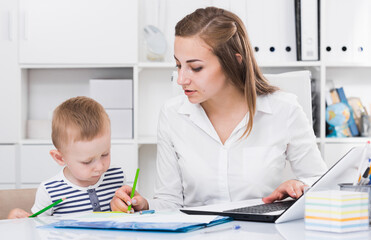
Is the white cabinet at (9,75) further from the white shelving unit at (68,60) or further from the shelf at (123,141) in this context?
the shelf at (123,141)

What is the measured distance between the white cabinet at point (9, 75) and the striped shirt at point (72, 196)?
1371 mm

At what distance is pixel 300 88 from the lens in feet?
6.31

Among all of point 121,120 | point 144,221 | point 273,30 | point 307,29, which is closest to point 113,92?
point 121,120

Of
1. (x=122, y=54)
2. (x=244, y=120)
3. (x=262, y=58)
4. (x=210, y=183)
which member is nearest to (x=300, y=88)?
(x=244, y=120)

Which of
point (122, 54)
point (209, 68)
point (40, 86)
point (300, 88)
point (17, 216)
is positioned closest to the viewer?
point (17, 216)

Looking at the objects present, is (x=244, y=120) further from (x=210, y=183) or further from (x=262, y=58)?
(x=262, y=58)

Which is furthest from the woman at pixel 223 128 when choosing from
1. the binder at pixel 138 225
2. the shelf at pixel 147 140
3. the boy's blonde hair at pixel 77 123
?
the shelf at pixel 147 140

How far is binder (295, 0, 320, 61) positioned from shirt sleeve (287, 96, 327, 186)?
1.10 m

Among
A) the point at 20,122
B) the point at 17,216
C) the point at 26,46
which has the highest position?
the point at 26,46

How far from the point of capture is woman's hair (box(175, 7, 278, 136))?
1.68 metres

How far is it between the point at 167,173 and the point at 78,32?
1309 mm

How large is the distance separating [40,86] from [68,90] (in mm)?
154

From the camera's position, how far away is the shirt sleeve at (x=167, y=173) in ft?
5.71

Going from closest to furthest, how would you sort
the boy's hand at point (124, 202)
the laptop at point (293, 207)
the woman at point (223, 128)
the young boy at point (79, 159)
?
the laptop at point (293, 207)
the boy's hand at point (124, 202)
the young boy at point (79, 159)
the woman at point (223, 128)
